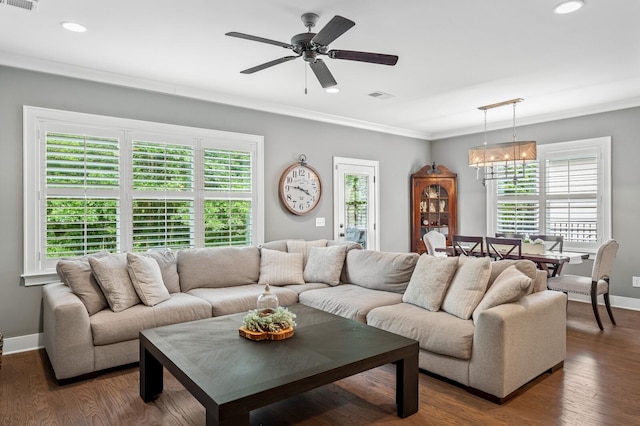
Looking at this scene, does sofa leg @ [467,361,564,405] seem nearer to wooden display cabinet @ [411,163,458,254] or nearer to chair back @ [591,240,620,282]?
chair back @ [591,240,620,282]

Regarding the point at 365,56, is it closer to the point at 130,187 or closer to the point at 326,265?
the point at 326,265

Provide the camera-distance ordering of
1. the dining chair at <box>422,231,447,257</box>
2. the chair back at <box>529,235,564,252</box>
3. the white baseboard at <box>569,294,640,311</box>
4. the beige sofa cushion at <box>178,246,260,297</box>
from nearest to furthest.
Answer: the beige sofa cushion at <box>178,246,260,297</box>
the white baseboard at <box>569,294,640,311</box>
the chair back at <box>529,235,564,252</box>
the dining chair at <box>422,231,447,257</box>

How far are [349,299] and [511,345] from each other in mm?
1486

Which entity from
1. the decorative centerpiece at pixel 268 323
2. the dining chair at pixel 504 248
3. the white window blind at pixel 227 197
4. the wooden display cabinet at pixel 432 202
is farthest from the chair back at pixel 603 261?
the white window blind at pixel 227 197

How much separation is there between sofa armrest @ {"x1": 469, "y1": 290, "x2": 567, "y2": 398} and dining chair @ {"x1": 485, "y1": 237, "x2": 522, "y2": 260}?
5.05 feet

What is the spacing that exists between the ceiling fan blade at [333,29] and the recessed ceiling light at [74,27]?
184 centimetres

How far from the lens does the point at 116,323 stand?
10.6 feet

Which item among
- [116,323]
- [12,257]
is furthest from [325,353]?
[12,257]

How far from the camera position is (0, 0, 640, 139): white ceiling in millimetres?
2842

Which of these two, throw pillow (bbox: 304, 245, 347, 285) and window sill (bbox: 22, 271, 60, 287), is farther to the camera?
throw pillow (bbox: 304, 245, 347, 285)

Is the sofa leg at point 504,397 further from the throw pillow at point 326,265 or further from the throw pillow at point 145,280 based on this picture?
the throw pillow at point 145,280

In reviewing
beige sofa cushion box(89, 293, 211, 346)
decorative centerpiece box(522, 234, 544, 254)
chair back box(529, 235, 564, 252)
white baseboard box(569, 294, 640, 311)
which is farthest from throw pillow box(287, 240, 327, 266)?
white baseboard box(569, 294, 640, 311)

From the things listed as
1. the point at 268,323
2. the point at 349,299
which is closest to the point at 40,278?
the point at 268,323

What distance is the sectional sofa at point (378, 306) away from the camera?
2822mm
